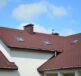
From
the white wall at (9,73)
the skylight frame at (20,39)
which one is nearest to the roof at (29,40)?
the skylight frame at (20,39)

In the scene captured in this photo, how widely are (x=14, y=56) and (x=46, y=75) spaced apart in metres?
4.16

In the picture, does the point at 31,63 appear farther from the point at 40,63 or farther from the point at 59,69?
the point at 59,69

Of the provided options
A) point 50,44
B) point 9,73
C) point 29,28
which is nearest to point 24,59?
point 9,73

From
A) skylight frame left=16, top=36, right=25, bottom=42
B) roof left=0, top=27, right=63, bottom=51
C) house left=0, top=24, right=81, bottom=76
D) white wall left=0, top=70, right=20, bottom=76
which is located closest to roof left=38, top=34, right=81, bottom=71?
house left=0, top=24, right=81, bottom=76

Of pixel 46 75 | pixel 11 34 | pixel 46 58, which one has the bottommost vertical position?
pixel 46 75

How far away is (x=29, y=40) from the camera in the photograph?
33250mm

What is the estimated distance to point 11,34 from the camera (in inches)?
1296

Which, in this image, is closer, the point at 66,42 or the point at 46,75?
the point at 46,75

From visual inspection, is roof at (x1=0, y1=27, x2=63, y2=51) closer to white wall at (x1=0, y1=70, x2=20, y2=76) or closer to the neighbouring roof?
the neighbouring roof

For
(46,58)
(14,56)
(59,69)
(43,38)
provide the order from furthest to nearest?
(43,38) < (46,58) < (14,56) < (59,69)

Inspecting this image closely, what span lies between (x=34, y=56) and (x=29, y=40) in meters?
2.70

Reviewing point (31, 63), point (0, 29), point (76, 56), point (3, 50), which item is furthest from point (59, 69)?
point (0, 29)

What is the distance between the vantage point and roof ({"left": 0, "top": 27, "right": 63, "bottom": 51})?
30847mm

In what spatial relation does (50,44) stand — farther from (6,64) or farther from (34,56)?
(6,64)
